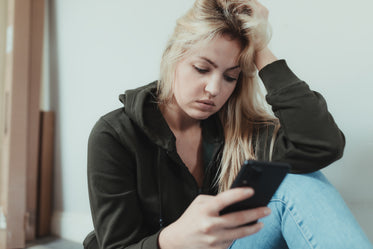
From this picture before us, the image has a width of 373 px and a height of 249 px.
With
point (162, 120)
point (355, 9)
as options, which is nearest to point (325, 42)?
point (355, 9)

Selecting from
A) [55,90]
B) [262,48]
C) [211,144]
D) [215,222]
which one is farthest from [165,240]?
[55,90]

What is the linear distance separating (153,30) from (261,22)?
60 cm

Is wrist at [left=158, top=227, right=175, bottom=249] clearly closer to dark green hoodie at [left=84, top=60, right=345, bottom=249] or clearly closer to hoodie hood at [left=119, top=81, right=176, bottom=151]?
dark green hoodie at [left=84, top=60, right=345, bottom=249]

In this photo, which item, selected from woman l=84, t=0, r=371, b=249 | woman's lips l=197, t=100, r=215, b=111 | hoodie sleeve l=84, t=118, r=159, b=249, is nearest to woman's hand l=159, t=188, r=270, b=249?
woman l=84, t=0, r=371, b=249

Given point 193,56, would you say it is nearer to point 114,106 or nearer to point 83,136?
point 114,106

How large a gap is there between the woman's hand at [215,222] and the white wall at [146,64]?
0.59 m

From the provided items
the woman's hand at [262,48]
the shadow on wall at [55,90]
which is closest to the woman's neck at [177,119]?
the woman's hand at [262,48]

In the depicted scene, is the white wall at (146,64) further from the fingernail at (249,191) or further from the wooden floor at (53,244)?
the fingernail at (249,191)

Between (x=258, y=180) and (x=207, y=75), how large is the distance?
376 mm

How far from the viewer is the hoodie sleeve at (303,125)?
0.73 metres

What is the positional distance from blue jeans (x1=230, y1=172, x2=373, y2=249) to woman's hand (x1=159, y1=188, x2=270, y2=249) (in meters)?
0.18

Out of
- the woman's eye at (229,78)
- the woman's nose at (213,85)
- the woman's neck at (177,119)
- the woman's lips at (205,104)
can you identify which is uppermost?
the woman's eye at (229,78)

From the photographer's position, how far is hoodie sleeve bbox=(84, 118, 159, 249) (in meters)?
0.72

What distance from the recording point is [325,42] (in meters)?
0.95
